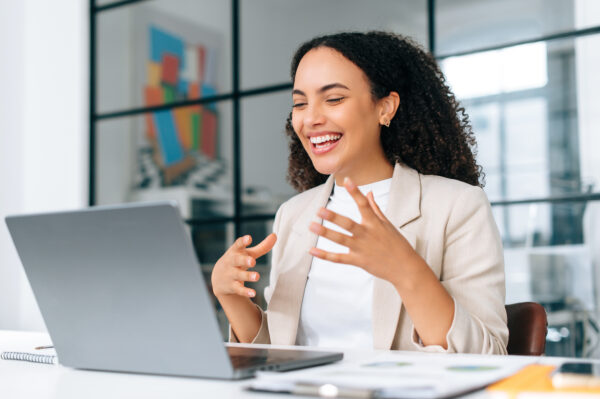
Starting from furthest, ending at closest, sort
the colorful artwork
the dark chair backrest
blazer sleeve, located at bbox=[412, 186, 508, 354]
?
the colorful artwork < the dark chair backrest < blazer sleeve, located at bbox=[412, 186, 508, 354]

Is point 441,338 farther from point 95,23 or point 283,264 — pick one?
point 95,23

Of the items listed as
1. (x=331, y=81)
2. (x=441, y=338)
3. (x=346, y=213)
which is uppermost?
(x=331, y=81)

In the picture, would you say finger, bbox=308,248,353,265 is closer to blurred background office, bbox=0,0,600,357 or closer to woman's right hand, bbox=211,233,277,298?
woman's right hand, bbox=211,233,277,298

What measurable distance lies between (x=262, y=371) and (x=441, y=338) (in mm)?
567

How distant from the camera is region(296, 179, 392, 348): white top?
1605 mm

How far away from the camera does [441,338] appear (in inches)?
52.0

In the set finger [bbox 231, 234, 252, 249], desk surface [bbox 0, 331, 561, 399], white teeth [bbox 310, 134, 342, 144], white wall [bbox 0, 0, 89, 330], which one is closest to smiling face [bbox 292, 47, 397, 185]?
white teeth [bbox 310, 134, 342, 144]

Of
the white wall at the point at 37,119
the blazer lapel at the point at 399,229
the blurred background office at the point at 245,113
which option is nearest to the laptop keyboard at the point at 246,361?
the blazer lapel at the point at 399,229

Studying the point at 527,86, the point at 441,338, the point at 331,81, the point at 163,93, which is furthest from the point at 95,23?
the point at 441,338

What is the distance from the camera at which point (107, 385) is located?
2.96 ft

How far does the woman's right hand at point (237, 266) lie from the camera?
1.36 metres

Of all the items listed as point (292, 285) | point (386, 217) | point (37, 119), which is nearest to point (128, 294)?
point (386, 217)

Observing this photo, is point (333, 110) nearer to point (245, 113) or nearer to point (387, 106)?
point (387, 106)

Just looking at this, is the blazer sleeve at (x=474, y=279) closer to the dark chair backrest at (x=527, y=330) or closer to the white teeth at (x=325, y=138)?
the dark chair backrest at (x=527, y=330)
